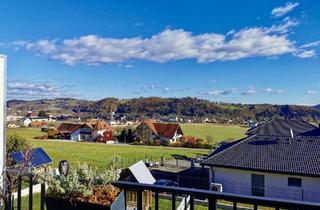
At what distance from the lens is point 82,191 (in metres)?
2.44

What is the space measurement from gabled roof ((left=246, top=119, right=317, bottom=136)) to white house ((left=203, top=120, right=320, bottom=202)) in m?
7.62

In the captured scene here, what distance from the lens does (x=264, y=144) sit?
13945 mm

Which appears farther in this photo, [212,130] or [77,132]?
[77,132]

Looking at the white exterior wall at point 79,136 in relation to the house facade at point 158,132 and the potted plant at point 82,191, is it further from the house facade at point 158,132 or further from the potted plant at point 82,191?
the potted plant at point 82,191

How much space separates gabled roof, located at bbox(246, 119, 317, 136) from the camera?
71.5ft

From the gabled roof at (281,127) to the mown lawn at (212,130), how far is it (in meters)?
13.5

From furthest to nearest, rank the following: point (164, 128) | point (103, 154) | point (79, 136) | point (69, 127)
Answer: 1. point (69, 127)
2. point (79, 136)
3. point (164, 128)
4. point (103, 154)

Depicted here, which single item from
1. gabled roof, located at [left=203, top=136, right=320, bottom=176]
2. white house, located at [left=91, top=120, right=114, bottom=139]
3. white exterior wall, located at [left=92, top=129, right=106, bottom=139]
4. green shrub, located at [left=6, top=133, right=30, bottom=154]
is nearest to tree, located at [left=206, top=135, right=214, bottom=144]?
white house, located at [left=91, top=120, right=114, bottom=139]

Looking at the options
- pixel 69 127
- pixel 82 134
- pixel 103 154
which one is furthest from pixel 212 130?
pixel 69 127

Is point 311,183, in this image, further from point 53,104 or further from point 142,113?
point 53,104

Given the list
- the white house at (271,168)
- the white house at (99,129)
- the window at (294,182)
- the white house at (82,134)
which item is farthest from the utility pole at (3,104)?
the white house at (82,134)

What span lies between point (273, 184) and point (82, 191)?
35.6 ft

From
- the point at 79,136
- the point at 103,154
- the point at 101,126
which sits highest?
the point at 101,126

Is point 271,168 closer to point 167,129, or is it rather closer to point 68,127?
point 167,129
